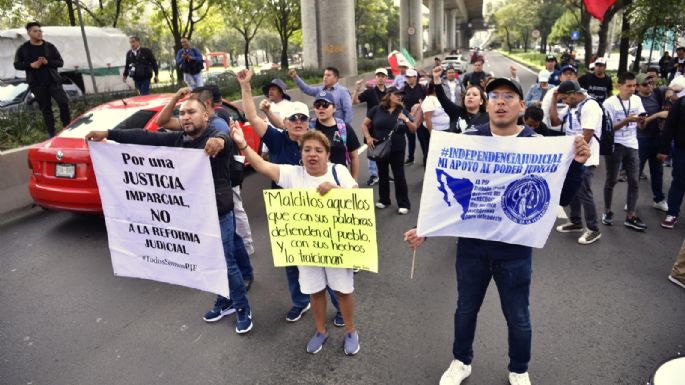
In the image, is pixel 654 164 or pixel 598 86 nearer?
pixel 654 164

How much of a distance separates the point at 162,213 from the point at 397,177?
12.6ft

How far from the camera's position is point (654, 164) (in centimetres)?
669

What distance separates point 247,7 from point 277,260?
34013mm

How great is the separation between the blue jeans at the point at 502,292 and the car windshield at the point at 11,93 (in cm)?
1391

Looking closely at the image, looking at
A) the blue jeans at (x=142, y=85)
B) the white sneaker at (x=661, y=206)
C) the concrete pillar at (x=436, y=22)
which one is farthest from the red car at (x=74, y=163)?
the concrete pillar at (x=436, y=22)

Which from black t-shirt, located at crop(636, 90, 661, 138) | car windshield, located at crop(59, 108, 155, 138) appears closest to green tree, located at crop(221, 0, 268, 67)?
car windshield, located at crop(59, 108, 155, 138)

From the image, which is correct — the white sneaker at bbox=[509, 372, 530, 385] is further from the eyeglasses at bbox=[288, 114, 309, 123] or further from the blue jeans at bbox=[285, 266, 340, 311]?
the eyeglasses at bbox=[288, 114, 309, 123]

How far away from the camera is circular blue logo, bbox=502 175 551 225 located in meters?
2.76

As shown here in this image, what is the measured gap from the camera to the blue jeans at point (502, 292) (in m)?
2.84

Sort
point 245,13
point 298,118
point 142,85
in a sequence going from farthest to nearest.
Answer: point 245,13, point 142,85, point 298,118

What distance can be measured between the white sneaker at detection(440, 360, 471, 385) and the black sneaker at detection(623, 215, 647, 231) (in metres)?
3.94

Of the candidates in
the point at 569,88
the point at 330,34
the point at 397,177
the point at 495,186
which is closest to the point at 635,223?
the point at 569,88

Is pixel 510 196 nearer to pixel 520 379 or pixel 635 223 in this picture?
pixel 520 379

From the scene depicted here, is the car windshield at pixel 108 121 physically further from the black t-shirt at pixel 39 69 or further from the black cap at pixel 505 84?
the black cap at pixel 505 84
